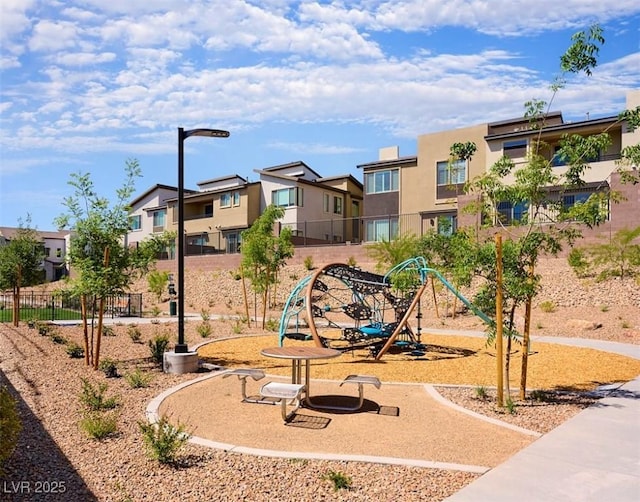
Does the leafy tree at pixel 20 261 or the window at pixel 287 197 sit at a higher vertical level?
the window at pixel 287 197

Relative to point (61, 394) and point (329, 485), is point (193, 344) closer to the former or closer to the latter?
point (61, 394)

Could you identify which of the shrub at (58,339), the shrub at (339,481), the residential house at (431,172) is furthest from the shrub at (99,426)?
the residential house at (431,172)

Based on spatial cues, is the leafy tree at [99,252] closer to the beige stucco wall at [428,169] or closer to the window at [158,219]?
the beige stucco wall at [428,169]

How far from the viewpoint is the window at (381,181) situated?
142 ft

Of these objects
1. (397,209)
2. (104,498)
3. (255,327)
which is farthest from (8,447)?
(397,209)

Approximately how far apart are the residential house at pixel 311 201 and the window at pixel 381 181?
320cm

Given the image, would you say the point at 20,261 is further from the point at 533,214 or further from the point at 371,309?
the point at 533,214

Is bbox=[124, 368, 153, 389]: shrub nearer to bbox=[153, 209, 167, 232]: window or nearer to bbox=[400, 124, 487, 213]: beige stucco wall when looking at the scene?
bbox=[400, 124, 487, 213]: beige stucco wall

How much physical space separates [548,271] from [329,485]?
24.5 meters

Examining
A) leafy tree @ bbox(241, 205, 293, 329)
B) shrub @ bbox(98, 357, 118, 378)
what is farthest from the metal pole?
leafy tree @ bbox(241, 205, 293, 329)

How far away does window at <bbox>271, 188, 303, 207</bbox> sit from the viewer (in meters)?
45.5

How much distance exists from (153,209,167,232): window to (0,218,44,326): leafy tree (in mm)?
36870

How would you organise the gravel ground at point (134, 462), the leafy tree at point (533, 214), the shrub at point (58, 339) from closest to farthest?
the gravel ground at point (134, 462) < the leafy tree at point (533, 214) < the shrub at point (58, 339)

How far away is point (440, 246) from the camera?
995 inches
